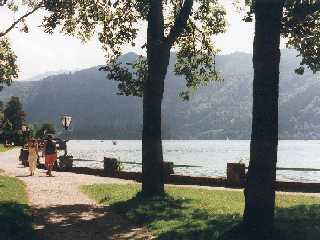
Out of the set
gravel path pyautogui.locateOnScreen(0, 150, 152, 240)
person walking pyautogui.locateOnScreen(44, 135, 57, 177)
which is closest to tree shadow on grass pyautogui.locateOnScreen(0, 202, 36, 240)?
gravel path pyautogui.locateOnScreen(0, 150, 152, 240)

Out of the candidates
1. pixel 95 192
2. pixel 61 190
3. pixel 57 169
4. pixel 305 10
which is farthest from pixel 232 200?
pixel 57 169

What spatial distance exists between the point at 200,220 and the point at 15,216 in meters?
5.20

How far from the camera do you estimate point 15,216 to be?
14.7 meters

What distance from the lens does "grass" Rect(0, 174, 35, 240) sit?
41.2 ft

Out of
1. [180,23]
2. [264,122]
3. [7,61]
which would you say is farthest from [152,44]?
[7,61]

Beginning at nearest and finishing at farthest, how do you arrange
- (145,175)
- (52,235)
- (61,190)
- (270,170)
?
(270,170) < (52,235) < (145,175) < (61,190)

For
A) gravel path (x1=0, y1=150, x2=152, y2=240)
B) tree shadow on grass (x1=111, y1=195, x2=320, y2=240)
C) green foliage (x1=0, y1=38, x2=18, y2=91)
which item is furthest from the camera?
green foliage (x1=0, y1=38, x2=18, y2=91)

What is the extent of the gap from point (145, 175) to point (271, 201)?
8.28 m

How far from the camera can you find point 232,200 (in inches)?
770

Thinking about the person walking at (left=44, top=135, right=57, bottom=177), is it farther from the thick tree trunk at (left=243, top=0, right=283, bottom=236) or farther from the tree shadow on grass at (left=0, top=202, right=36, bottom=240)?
the thick tree trunk at (left=243, top=0, right=283, bottom=236)

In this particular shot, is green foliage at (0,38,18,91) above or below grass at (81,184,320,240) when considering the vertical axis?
above

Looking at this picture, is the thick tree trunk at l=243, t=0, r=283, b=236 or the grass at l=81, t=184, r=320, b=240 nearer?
the thick tree trunk at l=243, t=0, r=283, b=236

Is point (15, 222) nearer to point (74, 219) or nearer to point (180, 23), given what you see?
point (74, 219)

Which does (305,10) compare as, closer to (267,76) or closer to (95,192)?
(267,76)
